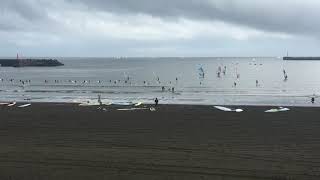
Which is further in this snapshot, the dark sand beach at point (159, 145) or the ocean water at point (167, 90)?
the ocean water at point (167, 90)

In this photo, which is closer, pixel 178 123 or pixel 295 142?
pixel 295 142

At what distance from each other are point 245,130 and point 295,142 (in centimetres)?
402

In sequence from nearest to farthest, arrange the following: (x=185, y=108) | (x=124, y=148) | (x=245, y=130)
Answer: (x=124, y=148) → (x=245, y=130) → (x=185, y=108)

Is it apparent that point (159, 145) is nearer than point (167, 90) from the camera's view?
Yes

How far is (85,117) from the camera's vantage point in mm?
32656

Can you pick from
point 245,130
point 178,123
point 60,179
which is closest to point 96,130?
point 178,123

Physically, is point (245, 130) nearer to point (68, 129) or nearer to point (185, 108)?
point (68, 129)

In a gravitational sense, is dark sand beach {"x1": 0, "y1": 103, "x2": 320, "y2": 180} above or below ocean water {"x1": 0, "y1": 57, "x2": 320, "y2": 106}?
above

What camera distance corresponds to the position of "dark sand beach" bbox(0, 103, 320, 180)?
16312mm

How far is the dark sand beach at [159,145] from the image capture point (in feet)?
53.5

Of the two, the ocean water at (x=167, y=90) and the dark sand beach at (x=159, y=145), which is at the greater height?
the dark sand beach at (x=159, y=145)

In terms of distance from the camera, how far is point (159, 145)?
2155cm

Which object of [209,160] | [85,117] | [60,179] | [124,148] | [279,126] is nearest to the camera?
[60,179]

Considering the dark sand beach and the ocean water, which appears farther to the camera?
the ocean water
